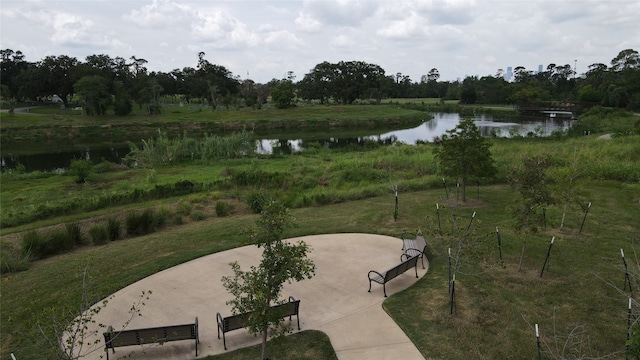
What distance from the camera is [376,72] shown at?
9738 centimetres

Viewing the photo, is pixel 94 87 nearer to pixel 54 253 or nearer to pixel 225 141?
pixel 225 141

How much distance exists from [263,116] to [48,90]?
38498mm

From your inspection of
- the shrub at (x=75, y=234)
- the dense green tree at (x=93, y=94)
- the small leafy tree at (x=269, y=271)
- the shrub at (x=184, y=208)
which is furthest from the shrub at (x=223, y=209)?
the dense green tree at (x=93, y=94)

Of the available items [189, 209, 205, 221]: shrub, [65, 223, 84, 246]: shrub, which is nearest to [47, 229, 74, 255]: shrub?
[65, 223, 84, 246]: shrub

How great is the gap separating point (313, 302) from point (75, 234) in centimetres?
920

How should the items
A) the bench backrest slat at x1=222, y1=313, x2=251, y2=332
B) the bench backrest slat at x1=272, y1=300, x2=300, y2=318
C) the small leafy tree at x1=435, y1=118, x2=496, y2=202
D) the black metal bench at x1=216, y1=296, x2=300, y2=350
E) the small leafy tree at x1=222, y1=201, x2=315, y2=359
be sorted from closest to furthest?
the small leafy tree at x1=222, y1=201, x2=315, y2=359 < the bench backrest slat at x1=272, y1=300, x2=300, y2=318 < the black metal bench at x1=216, y1=296, x2=300, y2=350 < the bench backrest slat at x1=222, y1=313, x2=251, y2=332 < the small leafy tree at x1=435, y1=118, x2=496, y2=202

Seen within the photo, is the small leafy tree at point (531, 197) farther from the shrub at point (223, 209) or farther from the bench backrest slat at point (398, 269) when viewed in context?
the shrub at point (223, 209)

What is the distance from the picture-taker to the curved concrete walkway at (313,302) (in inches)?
289

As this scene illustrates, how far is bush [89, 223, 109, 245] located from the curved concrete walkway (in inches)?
176

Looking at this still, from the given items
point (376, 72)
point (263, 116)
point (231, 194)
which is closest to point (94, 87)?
point (263, 116)

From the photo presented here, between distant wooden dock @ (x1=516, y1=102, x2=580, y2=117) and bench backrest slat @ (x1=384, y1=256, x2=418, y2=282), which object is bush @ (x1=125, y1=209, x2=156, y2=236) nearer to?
bench backrest slat @ (x1=384, y1=256, x2=418, y2=282)

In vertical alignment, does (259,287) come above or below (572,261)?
above

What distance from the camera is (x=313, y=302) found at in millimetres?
8805

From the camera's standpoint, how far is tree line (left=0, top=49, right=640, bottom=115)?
66812 mm
